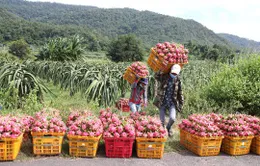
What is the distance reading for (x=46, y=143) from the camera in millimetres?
4523

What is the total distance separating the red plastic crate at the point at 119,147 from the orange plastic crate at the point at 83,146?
22cm

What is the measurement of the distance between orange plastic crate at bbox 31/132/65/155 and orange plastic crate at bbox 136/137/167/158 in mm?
1297

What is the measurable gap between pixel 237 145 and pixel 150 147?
1645 mm

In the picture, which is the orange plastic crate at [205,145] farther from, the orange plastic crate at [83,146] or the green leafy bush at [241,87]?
the green leafy bush at [241,87]

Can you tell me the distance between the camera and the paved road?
4.38 m

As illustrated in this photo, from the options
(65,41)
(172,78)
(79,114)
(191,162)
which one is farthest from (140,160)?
(65,41)

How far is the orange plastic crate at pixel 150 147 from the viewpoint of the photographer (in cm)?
473

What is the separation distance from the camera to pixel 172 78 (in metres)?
5.78

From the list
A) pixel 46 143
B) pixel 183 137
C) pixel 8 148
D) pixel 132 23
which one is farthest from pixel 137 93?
pixel 132 23

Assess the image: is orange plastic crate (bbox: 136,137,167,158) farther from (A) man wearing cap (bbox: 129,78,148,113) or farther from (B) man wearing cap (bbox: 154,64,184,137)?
(A) man wearing cap (bbox: 129,78,148,113)

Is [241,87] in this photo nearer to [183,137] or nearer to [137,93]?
[137,93]

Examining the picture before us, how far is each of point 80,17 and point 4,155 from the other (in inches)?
4606

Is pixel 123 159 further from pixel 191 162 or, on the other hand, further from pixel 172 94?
pixel 172 94

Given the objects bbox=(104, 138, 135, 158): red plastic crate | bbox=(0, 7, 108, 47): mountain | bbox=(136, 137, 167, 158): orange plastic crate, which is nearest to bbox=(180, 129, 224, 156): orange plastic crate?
bbox=(136, 137, 167, 158): orange plastic crate
